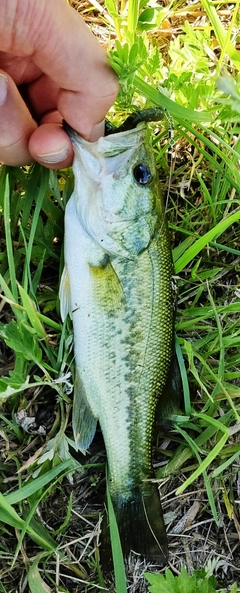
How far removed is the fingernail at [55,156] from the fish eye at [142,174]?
0.29 m

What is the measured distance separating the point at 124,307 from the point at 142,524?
89 cm

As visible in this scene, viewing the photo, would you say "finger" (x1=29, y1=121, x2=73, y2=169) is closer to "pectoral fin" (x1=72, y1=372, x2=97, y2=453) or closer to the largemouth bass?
the largemouth bass

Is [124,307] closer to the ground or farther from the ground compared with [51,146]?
closer to the ground

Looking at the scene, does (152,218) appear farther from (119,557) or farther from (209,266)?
(119,557)

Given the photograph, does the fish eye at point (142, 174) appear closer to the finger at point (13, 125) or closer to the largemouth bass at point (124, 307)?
the largemouth bass at point (124, 307)

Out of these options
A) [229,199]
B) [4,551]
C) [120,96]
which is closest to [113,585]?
[4,551]

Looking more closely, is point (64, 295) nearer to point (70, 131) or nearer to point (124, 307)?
point (124, 307)

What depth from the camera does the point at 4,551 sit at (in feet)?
7.97

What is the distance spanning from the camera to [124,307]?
2.29 m

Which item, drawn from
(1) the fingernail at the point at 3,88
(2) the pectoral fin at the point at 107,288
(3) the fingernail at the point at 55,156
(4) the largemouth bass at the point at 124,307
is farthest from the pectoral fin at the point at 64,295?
(1) the fingernail at the point at 3,88

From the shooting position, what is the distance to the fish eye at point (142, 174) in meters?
2.28

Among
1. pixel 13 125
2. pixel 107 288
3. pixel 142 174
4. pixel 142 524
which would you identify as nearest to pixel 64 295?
pixel 107 288

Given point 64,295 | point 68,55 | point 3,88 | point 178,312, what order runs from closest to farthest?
1. point 68,55
2. point 3,88
3. point 64,295
4. point 178,312

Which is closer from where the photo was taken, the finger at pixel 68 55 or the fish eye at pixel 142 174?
the finger at pixel 68 55
